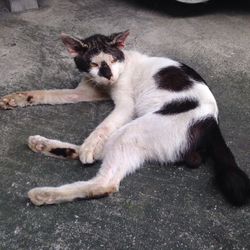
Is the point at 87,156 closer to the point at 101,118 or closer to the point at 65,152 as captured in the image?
the point at 65,152

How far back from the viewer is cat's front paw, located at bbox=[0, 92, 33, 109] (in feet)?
9.14

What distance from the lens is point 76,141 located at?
102 inches

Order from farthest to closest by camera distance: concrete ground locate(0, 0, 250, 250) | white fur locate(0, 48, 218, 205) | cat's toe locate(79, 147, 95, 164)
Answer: cat's toe locate(79, 147, 95, 164)
white fur locate(0, 48, 218, 205)
concrete ground locate(0, 0, 250, 250)

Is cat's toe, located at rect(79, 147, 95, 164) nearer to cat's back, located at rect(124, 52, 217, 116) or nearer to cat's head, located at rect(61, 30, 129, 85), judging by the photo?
cat's back, located at rect(124, 52, 217, 116)

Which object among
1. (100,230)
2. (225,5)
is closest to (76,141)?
(100,230)

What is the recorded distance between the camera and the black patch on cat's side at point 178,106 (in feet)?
7.84

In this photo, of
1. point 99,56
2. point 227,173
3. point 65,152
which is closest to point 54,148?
point 65,152

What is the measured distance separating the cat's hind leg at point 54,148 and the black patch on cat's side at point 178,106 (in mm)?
518

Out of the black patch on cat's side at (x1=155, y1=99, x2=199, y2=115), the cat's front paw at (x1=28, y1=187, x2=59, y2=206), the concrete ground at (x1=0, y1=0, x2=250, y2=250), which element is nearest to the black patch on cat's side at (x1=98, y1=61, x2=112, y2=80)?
the concrete ground at (x1=0, y1=0, x2=250, y2=250)

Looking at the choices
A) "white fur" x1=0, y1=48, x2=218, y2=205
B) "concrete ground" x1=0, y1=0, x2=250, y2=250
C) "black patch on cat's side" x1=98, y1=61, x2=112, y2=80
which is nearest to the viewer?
"concrete ground" x1=0, y1=0, x2=250, y2=250

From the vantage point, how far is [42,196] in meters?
2.12

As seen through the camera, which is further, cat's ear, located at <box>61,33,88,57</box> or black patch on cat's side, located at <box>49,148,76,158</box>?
cat's ear, located at <box>61,33,88,57</box>

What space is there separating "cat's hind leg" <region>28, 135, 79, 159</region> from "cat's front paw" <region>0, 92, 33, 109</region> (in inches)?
16.9

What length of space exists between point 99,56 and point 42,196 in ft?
3.36
